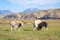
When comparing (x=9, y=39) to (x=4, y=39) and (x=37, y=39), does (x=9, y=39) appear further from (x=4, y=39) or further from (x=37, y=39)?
(x=37, y=39)

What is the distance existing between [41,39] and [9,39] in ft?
10.1

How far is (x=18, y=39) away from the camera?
2014cm

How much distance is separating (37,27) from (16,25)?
13.2ft

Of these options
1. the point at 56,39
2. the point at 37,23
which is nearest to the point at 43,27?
the point at 37,23

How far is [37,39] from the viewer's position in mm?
20047

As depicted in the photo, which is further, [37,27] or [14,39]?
[37,27]

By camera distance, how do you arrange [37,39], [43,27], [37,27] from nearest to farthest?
1. [37,39]
2. [37,27]
3. [43,27]

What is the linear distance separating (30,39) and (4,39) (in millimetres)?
2517

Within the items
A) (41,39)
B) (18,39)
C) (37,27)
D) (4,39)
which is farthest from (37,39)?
(37,27)

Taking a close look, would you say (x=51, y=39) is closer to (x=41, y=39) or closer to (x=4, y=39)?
(x=41, y=39)

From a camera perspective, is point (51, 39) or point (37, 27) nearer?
point (51, 39)

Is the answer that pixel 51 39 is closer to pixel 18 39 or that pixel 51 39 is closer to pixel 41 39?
pixel 41 39

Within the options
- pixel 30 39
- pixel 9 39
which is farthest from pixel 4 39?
pixel 30 39

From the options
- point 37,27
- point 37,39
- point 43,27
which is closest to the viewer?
point 37,39
